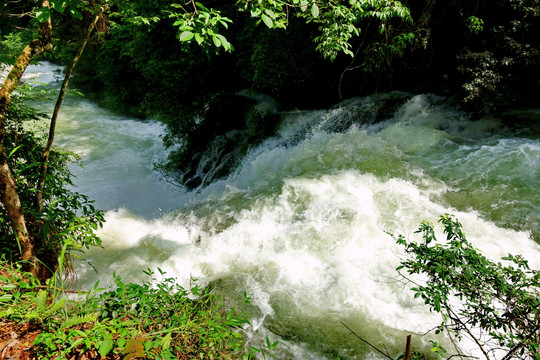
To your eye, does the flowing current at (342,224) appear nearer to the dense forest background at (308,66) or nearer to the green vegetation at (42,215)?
the dense forest background at (308,66)

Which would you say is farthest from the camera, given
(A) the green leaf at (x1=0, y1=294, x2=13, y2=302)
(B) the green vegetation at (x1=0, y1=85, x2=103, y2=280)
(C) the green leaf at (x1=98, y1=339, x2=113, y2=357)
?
(B) the green vegetation at (x1=0, y1=85, x2=103, y2=280)

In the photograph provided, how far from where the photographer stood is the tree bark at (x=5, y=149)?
7.00 ft

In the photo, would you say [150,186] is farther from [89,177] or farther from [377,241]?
[377,241]

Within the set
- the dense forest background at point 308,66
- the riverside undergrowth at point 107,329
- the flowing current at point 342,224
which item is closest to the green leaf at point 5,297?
the riverside undergrowth at point 107,329

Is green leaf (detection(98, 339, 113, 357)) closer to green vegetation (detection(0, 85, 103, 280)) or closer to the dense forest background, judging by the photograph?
green vegetation (detection(0, 85, 103, 280))

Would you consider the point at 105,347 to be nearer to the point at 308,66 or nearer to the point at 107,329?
the point at 107,329

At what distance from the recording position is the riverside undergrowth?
1504mm

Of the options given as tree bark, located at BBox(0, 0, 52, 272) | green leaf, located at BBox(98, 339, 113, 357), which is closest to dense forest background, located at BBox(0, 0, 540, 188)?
tree bark, located at BBox(0, 0, 52, 272)

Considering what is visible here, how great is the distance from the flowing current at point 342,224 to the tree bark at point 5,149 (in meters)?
1.40

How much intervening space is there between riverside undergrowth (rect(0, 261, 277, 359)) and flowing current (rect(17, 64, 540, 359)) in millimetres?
1125

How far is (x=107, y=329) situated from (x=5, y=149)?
1.58m

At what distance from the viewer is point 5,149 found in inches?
84.9

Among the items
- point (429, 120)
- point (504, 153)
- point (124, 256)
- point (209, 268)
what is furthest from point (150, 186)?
point (504, 153)

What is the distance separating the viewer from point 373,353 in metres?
2.75
